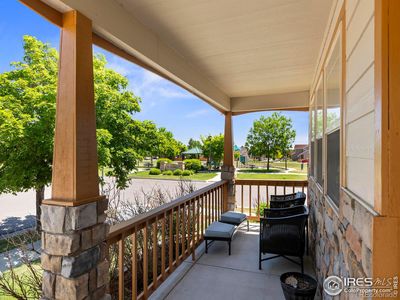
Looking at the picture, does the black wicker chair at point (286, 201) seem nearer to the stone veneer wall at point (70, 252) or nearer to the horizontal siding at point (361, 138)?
the horizontal siding at point (361, 138)

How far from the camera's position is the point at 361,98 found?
1274 millimetres

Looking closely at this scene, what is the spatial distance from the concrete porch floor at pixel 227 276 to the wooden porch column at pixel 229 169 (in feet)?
4.98

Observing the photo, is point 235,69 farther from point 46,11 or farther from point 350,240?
point 350,240

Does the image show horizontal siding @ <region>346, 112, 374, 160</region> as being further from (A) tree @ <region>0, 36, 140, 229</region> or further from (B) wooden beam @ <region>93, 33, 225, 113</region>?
(A) tree @ <region>0, 36, 140, 229</region>

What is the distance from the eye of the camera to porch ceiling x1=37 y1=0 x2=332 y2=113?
6.86ft

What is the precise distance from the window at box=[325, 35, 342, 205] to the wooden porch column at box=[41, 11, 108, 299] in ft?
6.35

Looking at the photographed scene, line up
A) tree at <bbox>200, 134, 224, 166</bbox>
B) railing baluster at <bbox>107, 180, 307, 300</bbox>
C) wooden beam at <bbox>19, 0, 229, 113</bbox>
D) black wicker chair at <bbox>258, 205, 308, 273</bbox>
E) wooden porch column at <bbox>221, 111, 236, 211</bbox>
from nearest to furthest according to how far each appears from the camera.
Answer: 1. wooden beam at <bbox>19, 0, 229, 113</bbox>
2. railing baluster at <bbox>107, 180, 307, 300</bbox>
3. black wicker chair at <bbox>258, 205, 308, 273</bbox>
4. wooden porch column at <bbox>221, 111, 236, 211</bbox>
5. tree at <bbox>200, 134, 224, 166</bbox>

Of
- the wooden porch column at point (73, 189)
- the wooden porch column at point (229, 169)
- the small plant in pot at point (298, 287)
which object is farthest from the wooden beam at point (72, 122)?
the wooden porch column at point (229, 169)

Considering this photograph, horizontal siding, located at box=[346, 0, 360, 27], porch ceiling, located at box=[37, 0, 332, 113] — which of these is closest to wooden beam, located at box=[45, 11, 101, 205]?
porch ceiling, located at box=[37, 0, 332, 113]

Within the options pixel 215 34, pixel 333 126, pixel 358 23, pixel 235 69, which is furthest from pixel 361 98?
pixel 235 69

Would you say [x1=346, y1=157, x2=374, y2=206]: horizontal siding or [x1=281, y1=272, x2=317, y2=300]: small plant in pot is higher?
[x1=346, y1=157, x2=374, y2=206]: horizontal siding

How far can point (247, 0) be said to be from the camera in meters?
2.07

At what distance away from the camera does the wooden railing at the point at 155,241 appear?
2.36 metres

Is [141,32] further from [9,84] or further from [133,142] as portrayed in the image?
[133,142]
